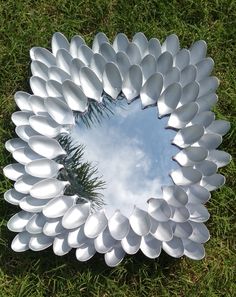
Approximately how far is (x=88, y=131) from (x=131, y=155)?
0.30 ft

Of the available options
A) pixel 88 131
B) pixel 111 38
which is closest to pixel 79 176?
pixel 88 131

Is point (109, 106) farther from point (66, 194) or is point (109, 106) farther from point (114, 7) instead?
point (114, 7)

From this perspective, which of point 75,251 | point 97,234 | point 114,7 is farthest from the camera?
point 114,7

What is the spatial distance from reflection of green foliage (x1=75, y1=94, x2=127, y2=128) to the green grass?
0.18 metres

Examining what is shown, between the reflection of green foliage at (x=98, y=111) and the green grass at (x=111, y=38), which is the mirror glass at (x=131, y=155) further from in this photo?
the green grass at (x=111, y=38)

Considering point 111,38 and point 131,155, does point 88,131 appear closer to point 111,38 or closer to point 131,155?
point 131,155

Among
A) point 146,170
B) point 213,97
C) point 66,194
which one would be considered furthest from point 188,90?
point 66,194

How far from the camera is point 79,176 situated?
123 cm

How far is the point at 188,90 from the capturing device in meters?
1.22

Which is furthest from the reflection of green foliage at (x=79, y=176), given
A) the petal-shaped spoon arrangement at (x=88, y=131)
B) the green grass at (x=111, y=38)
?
the green grass at (x=111, y=38)

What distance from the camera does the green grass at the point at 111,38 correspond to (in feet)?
4.25

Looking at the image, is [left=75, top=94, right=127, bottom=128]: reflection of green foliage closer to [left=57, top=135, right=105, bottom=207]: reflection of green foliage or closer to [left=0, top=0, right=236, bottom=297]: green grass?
[left=57, top=135, right=105, bottom=207]: reflection of green foliage

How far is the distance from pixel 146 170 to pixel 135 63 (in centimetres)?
20

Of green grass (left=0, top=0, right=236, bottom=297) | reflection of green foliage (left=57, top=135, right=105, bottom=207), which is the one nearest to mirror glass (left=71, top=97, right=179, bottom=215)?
reflection of green foliage (left=57, top=135, right=105, bottom=207)
